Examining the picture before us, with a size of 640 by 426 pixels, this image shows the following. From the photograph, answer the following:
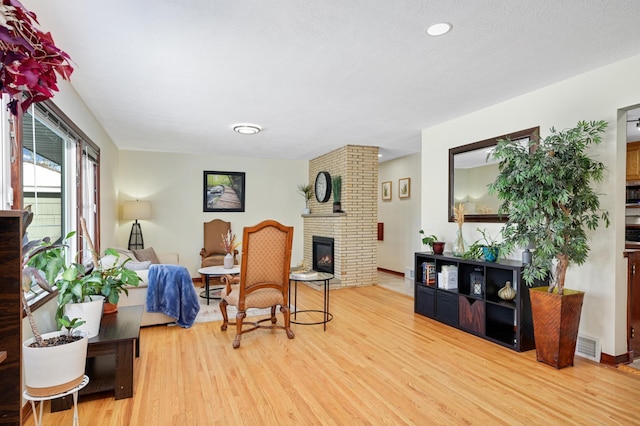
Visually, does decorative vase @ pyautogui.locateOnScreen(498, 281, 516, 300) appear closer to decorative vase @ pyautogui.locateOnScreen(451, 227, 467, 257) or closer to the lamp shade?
decorative vase @ pyautogui.locateOnScreen(451, 227, 467, 257)

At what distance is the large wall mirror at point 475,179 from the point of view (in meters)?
3.90

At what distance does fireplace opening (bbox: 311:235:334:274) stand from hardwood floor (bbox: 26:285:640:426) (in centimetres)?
278

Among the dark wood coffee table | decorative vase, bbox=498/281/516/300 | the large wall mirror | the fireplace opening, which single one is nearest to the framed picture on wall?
the fireplace opening

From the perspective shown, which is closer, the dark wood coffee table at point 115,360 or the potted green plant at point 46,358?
the potted green plant at point 46,358

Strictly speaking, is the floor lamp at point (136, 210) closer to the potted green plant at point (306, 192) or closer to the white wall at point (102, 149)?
the white wall at point (102, 149)

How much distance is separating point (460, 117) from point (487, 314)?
7.60 ft

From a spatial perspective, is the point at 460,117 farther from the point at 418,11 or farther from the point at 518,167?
the point at 418,11

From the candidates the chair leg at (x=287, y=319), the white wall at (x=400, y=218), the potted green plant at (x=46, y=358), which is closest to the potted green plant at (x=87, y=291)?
the potted green plant at (x=46, y=358)

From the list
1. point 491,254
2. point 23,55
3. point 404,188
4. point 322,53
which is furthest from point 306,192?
A: point 23,55

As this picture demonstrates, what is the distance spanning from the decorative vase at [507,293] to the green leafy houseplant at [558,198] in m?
0.47

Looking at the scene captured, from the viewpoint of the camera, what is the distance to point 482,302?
360cm

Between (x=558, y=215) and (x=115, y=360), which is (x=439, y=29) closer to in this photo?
(x=558, y=215)

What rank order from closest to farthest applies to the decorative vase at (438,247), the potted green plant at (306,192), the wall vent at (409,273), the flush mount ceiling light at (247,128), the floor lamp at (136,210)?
the decorative vase at (438,247), the flush mount ceiling light at (247,128), the floor lamp at (136,210), the wall vent at (409,273), the potted green plant at (306,192)

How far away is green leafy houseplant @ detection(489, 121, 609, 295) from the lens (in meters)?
2.76
